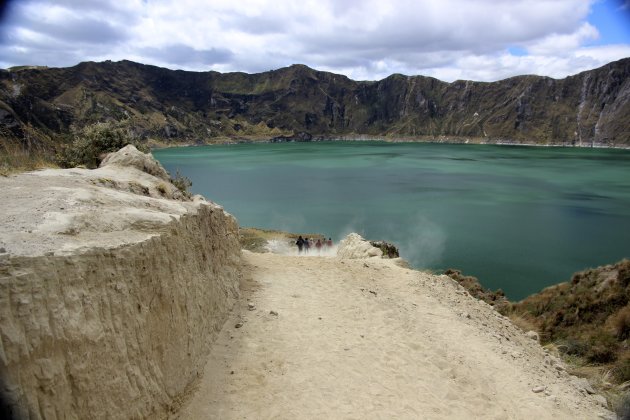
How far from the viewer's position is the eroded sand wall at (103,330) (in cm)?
457

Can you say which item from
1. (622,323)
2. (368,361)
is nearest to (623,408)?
(368,361)

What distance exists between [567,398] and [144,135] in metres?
163

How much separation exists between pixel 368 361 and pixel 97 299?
18.4 ft

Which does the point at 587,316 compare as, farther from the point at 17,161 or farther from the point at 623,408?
the point at 17,161

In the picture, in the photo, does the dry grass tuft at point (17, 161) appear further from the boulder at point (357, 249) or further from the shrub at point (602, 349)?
the shrub at point (602, 349)

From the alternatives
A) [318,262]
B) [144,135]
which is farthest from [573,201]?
[144,135]

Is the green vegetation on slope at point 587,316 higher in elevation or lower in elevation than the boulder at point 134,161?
lower

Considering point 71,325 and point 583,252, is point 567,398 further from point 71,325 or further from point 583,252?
point 583,252

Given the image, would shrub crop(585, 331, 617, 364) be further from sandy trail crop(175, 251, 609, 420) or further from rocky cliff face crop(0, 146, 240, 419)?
rocky cliff face crop(0, 146, 240, 419)

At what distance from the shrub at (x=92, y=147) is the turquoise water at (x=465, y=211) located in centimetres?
2042

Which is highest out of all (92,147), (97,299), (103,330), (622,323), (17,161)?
(92,147)

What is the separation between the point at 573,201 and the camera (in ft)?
168

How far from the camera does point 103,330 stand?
544cm

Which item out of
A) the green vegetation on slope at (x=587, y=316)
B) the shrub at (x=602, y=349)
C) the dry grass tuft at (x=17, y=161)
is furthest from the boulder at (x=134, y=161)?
the shrub at (x=602, y=349)
